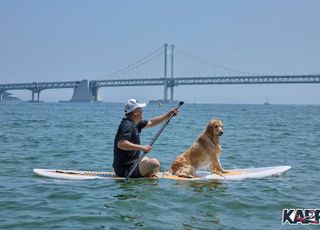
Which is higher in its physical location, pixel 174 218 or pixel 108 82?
pixel 108 82

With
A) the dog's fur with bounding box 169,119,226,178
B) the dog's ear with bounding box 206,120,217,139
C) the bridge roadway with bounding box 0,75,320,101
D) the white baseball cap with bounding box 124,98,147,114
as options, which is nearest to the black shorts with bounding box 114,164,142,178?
the dog's fur with bounding box 169,119,226,178

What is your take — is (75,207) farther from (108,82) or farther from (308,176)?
(108,82)

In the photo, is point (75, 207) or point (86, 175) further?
point (86, 175)

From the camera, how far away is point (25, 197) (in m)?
6.47

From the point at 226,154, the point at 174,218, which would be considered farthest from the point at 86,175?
the point at 226,154

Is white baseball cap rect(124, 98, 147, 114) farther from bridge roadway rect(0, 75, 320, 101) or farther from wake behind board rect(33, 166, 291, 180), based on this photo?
bridge roadway rect(0, 75, 320, 101)

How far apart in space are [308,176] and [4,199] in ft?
18.0

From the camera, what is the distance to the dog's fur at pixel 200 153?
796cm

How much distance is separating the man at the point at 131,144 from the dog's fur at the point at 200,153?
0.52m

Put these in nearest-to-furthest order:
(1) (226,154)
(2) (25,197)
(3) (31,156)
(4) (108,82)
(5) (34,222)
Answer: (5) (34,222)
(2) (25,197)
(3) (31,156)
(1) (226,154)
(4) (108,82)

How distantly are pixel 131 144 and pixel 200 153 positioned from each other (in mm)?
1533

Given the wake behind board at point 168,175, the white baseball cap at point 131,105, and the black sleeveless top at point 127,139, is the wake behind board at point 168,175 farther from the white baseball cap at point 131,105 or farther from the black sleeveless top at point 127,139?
the white baseball cap at point 131,105

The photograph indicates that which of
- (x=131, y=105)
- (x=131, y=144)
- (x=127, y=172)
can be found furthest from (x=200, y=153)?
(x=131, y=105)

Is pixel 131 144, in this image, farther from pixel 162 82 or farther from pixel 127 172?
pixel 162 82
